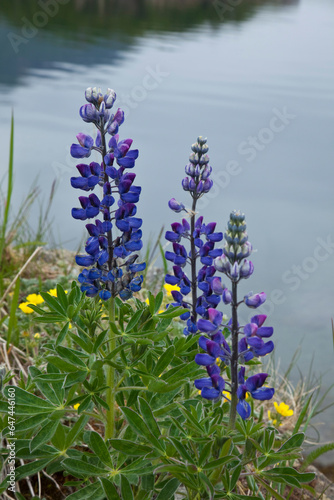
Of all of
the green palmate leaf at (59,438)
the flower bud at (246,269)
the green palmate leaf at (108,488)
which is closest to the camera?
the flower bud at (246,269)

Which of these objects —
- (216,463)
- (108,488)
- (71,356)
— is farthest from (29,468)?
(216,463)

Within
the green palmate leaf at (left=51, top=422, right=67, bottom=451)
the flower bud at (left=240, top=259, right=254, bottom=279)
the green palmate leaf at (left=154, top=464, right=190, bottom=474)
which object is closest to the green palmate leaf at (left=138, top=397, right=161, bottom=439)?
the green palmate leaf at (left=154, top=464, right=190, bottom=474)

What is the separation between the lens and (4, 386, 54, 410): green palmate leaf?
211cm

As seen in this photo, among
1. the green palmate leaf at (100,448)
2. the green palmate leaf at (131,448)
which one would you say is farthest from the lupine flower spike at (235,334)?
the green palmate leaf at (100,448)

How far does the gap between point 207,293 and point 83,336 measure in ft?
1.72

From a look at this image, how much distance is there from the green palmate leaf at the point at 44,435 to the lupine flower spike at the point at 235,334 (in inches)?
20.7

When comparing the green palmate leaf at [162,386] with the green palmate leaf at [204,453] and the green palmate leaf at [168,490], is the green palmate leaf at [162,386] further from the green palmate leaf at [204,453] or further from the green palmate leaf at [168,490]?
the green palmate leaf at [168,490]

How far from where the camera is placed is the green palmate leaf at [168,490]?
2080 mm

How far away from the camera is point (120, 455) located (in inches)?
84.0

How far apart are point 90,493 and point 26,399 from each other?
399mm

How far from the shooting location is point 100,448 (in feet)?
6.77

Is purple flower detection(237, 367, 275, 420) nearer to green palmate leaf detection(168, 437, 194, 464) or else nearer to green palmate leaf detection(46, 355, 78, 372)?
green palmate leaf detection(168, 437, 194, 464)

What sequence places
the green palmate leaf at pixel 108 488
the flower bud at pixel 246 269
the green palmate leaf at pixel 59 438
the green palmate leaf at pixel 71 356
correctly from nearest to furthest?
the flower bud at pixel 246 269
the green palmate leaf at pixel 108 488
the green palmate leaf at pixel 71 356
the green palmate leaf at pixel 59 438

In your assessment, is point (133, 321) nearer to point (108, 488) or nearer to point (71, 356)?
point (71, 356)
